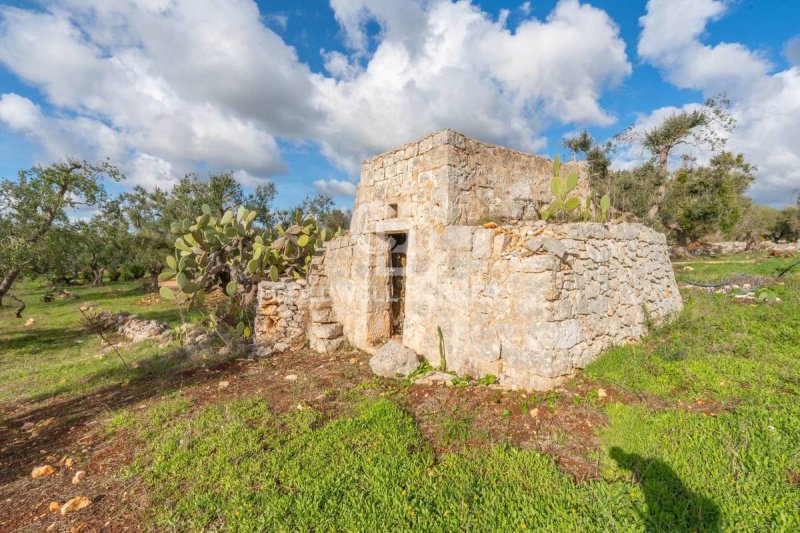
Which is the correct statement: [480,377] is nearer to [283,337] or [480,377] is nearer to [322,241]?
[283,337]

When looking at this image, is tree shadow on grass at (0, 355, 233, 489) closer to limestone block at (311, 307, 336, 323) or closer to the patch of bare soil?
the patch of bare soil

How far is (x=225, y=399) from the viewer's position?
4.93 m

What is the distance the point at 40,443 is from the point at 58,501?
5.68 feet

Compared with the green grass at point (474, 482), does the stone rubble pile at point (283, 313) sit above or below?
above

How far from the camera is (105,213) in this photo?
11.0m

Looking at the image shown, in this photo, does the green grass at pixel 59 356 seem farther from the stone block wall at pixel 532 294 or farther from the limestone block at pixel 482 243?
the limestone block at pixel 482 243

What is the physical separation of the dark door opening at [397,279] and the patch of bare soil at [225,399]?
45.9 inches

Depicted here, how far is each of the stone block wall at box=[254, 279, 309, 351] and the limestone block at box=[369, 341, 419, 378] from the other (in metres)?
2.43

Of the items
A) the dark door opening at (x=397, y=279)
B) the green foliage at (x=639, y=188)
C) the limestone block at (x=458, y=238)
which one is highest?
the green foliage at (x=639, y=188)

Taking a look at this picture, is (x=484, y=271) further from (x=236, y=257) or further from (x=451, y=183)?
(x=236, y=257)

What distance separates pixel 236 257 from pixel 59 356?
4984 mm

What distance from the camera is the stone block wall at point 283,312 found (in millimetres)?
7215

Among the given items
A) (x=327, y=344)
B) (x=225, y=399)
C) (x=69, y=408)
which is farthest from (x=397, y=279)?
(x=69, y=408)

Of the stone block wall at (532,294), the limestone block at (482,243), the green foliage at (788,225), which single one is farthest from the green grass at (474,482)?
the green foliage at (788,225)
